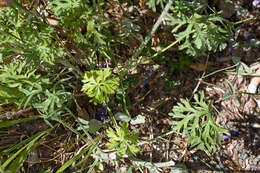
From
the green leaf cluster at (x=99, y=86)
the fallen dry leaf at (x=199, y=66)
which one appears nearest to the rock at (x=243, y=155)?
the fallen dry leaf at (x=199, y=66)

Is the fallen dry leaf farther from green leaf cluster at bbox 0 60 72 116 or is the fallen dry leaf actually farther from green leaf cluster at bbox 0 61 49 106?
green leaf cluster at bbox 0 61 49 106

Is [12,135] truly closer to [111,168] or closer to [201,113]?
[111,168]

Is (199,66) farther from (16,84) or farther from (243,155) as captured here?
(16,84)

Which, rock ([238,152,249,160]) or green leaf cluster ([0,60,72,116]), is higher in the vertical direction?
green leaf cluster ([0,60,72,116])

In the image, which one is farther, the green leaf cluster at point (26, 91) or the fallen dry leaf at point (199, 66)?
the fallen dry leaf at point (199, 66)

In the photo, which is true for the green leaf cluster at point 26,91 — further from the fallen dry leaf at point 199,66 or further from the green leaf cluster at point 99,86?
the fallen dry leaf at point 199,66

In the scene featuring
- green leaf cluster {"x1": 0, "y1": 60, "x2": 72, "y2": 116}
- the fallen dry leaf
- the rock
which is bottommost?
the rock

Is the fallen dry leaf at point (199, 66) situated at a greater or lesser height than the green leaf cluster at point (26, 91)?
greater

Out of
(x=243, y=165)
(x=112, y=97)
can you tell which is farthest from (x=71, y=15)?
(x=243, y=165)

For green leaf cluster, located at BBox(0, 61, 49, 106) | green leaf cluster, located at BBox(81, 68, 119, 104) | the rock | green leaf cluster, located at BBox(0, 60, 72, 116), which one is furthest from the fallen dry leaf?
green leaf cluster, located at BBox(0, 61, 49, 106)

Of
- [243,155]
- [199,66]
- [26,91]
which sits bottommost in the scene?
[243,155]

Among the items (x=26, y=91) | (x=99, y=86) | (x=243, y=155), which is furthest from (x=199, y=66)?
(x=26, y=91)

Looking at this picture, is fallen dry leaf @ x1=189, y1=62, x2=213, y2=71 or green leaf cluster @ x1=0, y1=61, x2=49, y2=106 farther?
fallen dry leaf @ x1=189, y1=62, x2=213, y2=71

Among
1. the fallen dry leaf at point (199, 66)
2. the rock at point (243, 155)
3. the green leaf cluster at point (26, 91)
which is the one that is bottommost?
the rock at point (243, 155)
